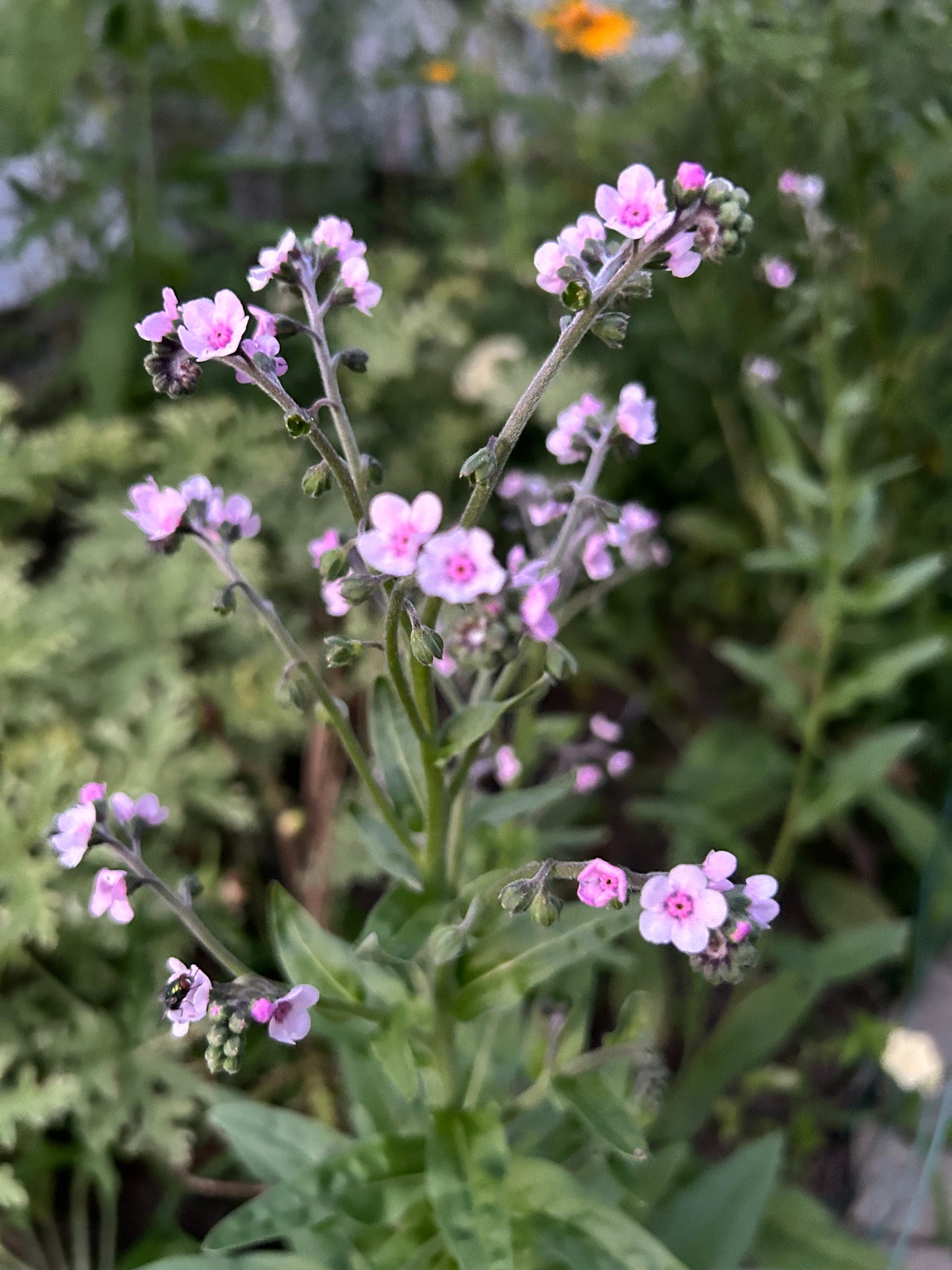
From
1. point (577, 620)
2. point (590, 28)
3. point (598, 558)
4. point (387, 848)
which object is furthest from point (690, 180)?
point (590, 28)

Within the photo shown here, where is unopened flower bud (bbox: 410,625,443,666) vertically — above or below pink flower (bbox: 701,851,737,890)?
above

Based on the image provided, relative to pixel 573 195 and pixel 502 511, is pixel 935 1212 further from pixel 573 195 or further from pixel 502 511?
pixel 573 195

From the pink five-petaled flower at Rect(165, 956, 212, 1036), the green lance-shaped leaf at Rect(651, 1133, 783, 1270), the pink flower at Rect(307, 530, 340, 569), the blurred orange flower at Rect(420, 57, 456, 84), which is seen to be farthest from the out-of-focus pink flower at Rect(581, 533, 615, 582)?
the blurred orange flower at Rect(420, 57, 456, 84)

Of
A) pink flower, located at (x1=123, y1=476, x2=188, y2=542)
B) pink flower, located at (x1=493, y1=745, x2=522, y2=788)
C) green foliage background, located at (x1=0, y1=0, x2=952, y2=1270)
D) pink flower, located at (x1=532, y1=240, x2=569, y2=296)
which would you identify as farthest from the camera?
green foliage background, located at (x1=0, y1=0, x2=952, y2=1270)

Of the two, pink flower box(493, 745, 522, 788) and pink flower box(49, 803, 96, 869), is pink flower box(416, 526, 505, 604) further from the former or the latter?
pink flower box(493, 745, 522, 788)

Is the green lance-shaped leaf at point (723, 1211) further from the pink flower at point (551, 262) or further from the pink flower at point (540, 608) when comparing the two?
the pink flower at point (551, 262)

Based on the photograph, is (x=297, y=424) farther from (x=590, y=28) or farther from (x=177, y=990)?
(x=590, y=28)

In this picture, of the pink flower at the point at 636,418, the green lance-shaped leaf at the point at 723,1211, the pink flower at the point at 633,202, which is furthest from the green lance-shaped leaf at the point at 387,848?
the green lance-shaped leaf at the point at 723,1211

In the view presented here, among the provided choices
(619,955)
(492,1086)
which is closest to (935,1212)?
(619,955)
